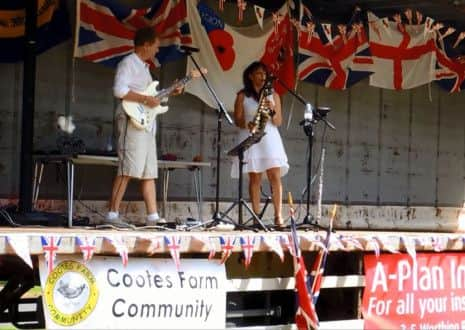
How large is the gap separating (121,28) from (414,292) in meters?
4.00

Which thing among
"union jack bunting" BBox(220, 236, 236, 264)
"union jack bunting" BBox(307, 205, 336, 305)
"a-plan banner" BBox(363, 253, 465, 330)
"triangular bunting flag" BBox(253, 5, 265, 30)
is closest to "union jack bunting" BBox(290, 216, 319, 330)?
"union jack bunting" BBox(307, 205, 336, 305)

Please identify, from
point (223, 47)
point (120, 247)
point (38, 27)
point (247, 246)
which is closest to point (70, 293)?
point (120, 247)

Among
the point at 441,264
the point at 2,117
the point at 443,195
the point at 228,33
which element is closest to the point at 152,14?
the point at 228,33

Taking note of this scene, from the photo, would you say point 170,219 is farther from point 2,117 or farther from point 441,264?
point 441,264

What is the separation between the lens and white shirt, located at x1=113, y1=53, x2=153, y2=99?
6806 mm

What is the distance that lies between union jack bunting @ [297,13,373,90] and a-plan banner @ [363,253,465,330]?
12.3ft

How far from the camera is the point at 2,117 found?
8.07 metres

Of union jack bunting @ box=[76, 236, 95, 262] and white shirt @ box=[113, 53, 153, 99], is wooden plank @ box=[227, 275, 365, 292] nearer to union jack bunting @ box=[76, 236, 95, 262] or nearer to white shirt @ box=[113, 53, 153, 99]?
union jack bunting @ box=[76, 236, 95, 262]

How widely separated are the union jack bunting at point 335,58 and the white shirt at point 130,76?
3415 millimetres

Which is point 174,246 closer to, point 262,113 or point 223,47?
point 262,113

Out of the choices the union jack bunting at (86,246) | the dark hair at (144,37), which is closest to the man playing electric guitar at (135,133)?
the dark hair at (144,37)

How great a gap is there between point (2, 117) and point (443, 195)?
7.32m

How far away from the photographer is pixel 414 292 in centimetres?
681

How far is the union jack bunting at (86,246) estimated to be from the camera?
4.95m
